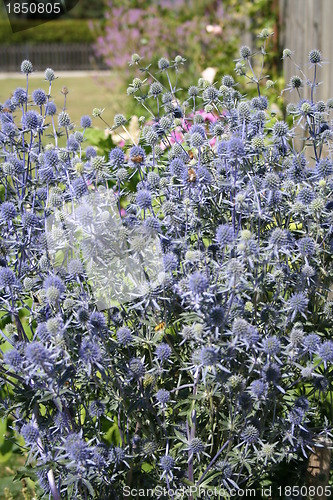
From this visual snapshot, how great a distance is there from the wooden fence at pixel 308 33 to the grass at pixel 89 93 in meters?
2.98

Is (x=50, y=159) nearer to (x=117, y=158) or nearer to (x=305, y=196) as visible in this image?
(x=117, y=158)

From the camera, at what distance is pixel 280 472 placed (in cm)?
277

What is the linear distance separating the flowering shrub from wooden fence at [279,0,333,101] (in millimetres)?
1593

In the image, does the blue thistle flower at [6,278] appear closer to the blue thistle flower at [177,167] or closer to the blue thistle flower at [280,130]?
the blue thistle flower at [177,167]

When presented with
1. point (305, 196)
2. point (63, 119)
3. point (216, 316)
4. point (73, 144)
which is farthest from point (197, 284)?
point (63, 119)

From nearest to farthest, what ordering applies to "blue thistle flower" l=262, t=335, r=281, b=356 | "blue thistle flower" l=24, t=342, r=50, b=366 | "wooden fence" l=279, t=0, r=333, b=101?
"blue thistle flower" l=24, t=342, r=50, b=366, "blue thistle flower" l=262, t=335, r=281, b=356, "wooden fence" l=279, t=0, r=333, b=101

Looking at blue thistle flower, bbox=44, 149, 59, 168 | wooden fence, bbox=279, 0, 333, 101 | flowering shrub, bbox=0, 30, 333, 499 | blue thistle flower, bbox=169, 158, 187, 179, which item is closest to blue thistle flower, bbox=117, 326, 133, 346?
flowering shrub, bbox=0, 30, 333, 499

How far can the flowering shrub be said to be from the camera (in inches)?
83.6

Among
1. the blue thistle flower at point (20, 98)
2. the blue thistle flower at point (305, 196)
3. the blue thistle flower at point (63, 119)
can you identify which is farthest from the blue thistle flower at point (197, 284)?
the blue thistle flower at point (20, 98)

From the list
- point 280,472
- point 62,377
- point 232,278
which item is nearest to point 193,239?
point 232,278

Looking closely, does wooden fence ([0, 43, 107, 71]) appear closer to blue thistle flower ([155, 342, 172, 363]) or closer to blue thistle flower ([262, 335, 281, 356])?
blue thistle flower ([155, 342, 172, 363])

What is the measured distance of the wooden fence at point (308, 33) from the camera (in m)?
4.68

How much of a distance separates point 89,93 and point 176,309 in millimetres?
16872

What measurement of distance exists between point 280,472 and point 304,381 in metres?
0.50
